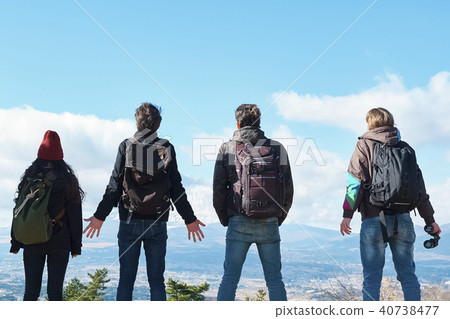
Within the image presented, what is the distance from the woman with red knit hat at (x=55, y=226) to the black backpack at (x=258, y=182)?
1.99m

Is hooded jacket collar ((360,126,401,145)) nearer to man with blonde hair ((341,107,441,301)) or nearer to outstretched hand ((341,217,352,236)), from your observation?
man with blonde hair ((341,107,441,301))

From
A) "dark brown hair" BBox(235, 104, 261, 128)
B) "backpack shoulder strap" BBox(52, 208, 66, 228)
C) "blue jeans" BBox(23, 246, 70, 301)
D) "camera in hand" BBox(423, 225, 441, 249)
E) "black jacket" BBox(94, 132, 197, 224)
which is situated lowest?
"blue jeans" BBox(23, 246, 70, 301)

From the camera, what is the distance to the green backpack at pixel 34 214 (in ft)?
17.9

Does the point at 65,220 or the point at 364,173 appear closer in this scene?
the point at 65,220

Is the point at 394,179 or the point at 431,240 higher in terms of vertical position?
the point at 394,179

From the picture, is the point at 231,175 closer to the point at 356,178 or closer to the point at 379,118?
the point at 356,178

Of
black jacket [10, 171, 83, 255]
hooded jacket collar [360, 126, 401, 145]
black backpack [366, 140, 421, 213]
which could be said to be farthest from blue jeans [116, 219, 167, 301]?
hooded jacket collar [360, 126, 401, 145]

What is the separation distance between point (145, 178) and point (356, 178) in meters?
2.62

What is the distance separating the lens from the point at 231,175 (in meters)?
5.65

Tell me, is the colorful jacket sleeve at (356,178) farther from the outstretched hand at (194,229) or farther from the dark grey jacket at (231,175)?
the outstretched hand at (194,229)

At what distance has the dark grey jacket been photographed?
5.58 meters

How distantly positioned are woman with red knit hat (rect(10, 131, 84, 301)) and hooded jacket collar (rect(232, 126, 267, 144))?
2.11 m

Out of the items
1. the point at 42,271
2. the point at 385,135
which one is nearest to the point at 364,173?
the point at 385,135
